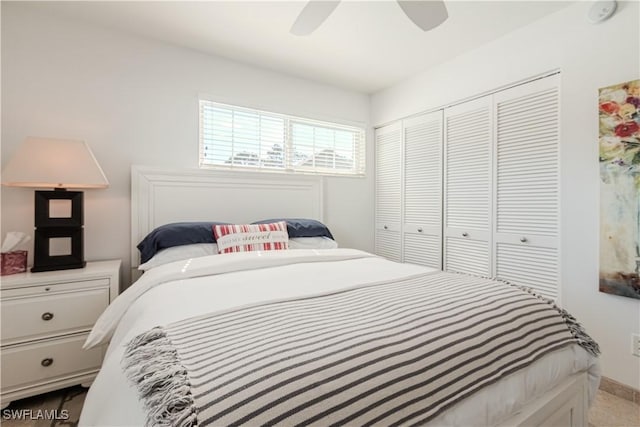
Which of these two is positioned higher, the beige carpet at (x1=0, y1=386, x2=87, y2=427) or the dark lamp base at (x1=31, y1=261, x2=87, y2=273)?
the dark lamp base at (x1=31, y1=261, x2=87, y2=273)

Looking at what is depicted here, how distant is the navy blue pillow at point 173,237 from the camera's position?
2.02 metres

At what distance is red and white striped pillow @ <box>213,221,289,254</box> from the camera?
2115mm

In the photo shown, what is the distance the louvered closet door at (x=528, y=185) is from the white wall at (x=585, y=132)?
79 millimetres

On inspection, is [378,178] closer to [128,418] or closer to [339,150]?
[339,150]

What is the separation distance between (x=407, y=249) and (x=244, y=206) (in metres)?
1.78

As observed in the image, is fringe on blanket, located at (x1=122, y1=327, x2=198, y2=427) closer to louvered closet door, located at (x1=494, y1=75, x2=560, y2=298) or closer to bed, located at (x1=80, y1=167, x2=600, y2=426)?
bed, located at (x1=80, y1=167, x2=600, y2=426)

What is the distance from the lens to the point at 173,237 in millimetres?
2039

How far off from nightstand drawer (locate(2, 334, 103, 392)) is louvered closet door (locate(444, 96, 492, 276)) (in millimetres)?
2816

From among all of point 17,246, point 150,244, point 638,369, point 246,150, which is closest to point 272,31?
point 246,150

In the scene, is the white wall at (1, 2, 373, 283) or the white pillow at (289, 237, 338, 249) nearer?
the white wall at (1, 2, 373, 283)

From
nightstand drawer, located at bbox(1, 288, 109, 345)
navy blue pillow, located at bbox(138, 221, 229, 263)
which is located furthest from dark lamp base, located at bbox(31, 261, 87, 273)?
navy blue pillow, located at bbox(138, 221, 229, 263)

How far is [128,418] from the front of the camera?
2.20 ft

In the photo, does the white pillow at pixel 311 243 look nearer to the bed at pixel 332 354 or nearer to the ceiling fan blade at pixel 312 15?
the bed at pixel 332 354

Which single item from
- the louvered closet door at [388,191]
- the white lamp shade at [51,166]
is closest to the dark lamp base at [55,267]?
the white lamp shade at [51,166]
